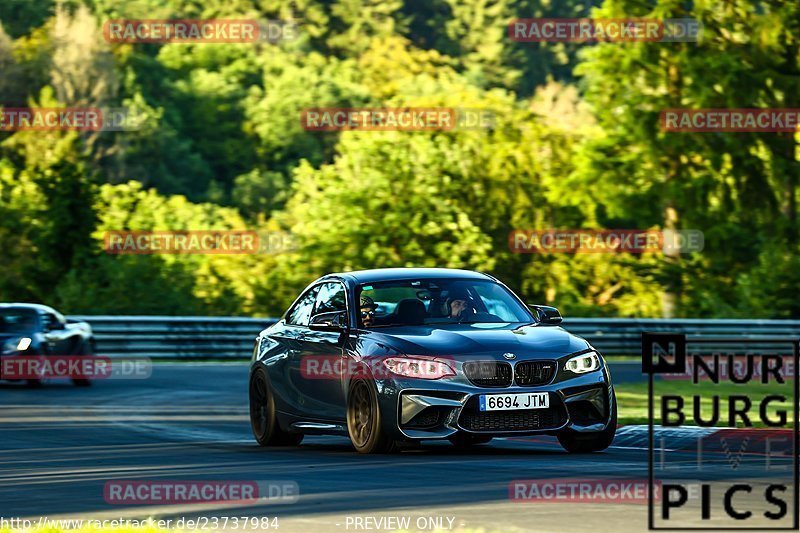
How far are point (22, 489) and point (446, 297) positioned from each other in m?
4.53

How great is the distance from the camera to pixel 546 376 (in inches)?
573

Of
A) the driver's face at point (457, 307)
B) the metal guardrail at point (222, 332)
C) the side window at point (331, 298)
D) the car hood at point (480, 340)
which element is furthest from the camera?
the metal guardrail at point (222, 332)

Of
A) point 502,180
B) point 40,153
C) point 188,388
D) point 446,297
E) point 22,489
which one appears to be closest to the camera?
point 22,489

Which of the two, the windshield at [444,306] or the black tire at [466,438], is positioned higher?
the windshield at [444,306]

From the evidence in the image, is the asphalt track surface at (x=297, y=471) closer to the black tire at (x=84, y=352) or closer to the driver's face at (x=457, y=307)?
the driver's face at (x=457, y=307)

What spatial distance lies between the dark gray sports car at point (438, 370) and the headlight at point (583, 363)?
0.01 meters

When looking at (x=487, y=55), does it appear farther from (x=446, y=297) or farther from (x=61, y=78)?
(x=446, y=297)

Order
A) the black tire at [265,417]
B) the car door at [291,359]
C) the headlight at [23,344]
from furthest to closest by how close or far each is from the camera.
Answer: the headlight at [23,344], the black tire at [265,417], the car door at [291,359]

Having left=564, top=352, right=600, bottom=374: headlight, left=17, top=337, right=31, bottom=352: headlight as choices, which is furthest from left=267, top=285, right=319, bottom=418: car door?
left=17, top=337, right=31, bottom=352: headlight

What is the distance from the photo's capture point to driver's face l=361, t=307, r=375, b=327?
1565 centimetres

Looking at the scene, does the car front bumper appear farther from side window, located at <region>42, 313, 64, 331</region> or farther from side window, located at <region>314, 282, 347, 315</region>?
side window, located at <region>42, 313, 64, 331</region>

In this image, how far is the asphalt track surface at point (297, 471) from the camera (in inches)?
408

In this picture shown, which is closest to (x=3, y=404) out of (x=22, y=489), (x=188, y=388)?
(x=188, y=388)

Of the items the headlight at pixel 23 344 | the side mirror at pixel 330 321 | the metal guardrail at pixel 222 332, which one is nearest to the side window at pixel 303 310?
the side mirror at pixel 330 321
